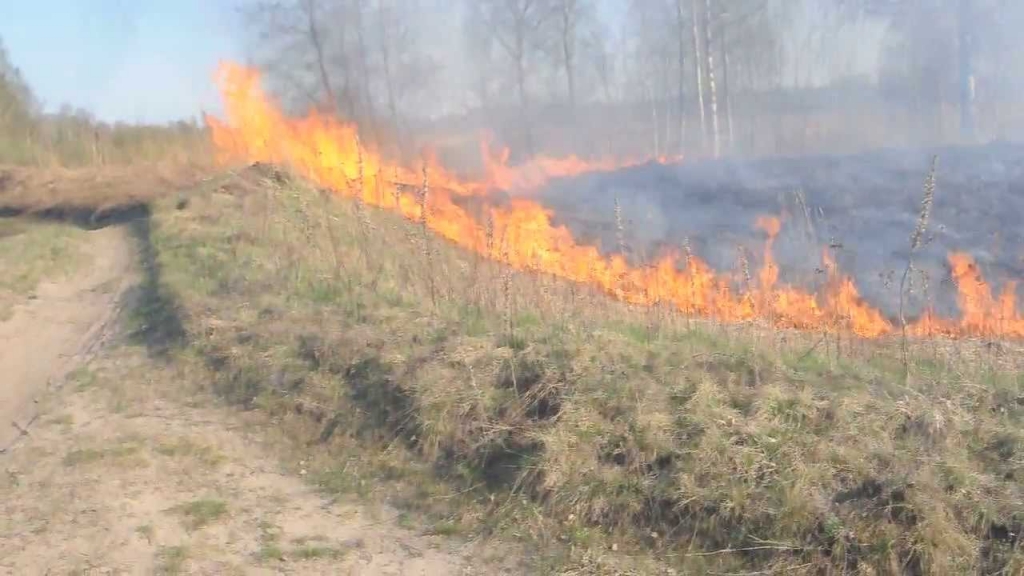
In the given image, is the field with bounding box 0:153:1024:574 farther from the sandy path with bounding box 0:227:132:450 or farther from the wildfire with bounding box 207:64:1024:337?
the wildfire with bounding box 207:64:1024:337

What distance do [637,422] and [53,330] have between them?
7.81m

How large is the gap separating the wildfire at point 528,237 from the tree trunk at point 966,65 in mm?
23328

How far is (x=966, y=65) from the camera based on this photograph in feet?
113

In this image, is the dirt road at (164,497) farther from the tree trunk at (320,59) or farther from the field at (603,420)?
the tree trunk at (320,59)

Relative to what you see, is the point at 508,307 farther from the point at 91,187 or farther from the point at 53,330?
the point at 91,187

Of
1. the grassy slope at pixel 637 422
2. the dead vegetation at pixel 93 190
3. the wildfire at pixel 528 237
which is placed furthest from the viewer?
the dead vegetation at pixel 93 190

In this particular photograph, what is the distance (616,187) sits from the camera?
2222 centimetres

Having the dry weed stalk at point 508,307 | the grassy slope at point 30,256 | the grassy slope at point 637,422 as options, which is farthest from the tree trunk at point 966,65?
the grassy slope at point 30,256

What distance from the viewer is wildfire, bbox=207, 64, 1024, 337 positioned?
32.2ft

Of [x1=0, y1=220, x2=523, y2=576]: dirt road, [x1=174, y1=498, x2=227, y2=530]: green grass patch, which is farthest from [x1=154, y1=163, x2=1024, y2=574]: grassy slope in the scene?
[x1=174, y1=498, x2=227, y2=530]: green grass patch

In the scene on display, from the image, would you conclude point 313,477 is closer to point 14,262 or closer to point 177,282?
point 177,282

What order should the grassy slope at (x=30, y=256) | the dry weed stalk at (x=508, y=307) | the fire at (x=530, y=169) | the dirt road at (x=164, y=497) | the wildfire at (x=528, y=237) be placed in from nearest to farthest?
the dirt road at (x=164, y=497) < the dry weed stalk at (x=508, y=307) < the wildfire at (x=528, y=237) < the grassy slope at (x=30, y=256) < the fire at (x=530, y=169)

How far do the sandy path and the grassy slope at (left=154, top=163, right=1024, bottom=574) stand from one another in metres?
1.59

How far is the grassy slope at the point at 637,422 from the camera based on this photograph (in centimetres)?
473
